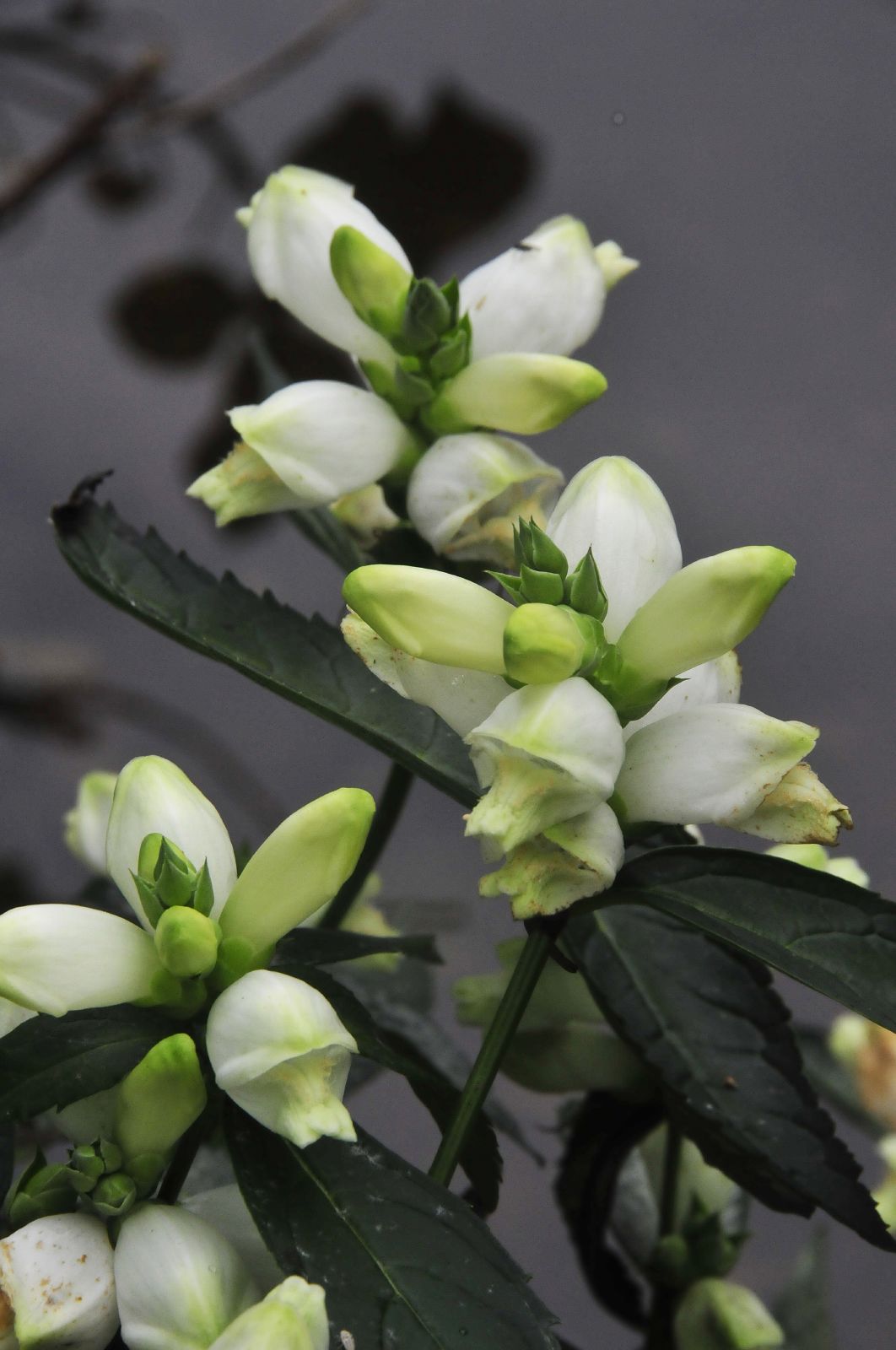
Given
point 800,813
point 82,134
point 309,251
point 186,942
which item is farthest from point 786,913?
point 82,134

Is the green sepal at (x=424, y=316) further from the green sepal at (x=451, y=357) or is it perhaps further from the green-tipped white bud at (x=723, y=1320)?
the green-tipped white bud at (x=723, y=1320)

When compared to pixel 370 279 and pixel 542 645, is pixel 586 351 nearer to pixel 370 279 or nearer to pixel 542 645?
pixel 370 279

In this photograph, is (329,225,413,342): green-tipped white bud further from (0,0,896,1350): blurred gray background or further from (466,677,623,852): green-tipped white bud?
(0,0,896,1350): blurred gray background

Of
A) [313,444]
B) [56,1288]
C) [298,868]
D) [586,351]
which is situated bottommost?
[56,1288]

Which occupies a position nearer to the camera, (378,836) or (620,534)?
(620,534)

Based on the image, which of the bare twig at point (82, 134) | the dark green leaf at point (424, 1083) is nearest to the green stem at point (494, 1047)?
the dark green leaf at point (424, 1083)

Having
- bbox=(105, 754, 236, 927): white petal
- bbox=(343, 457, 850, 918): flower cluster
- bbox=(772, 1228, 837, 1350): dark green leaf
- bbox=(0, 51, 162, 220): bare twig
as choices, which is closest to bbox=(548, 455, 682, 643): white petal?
bbox=(343, 457, 850, 918): flower cluster

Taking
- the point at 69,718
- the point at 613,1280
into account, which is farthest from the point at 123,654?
the point at 613,1280
